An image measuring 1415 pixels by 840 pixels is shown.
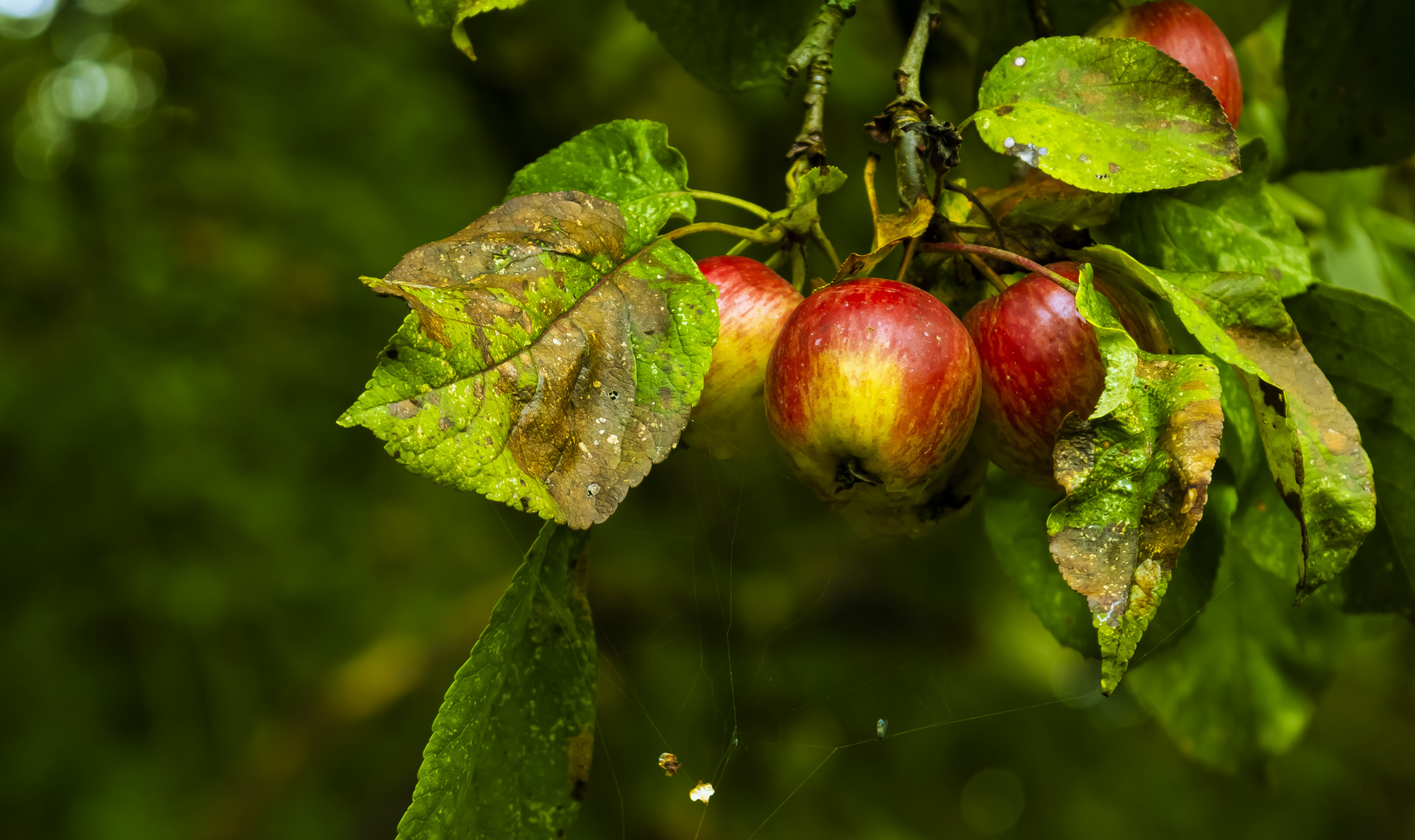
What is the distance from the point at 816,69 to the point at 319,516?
1.22 metres

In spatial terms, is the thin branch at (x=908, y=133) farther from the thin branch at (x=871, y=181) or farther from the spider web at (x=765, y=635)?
the spider web at (x=765, y=635)

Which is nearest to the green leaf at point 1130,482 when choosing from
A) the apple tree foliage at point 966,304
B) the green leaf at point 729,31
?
the apple tree foliage at point 966,304

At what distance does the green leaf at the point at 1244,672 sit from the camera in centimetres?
79

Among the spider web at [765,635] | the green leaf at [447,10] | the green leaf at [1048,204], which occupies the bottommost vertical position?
the spider web at [765,635]

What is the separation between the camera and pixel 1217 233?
1.74 feet

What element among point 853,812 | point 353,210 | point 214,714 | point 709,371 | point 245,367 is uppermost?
point 709,371

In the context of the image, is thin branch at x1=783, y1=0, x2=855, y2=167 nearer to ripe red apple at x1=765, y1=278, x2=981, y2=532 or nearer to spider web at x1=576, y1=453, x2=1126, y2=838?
ripe red apple at x1=765, y1=278, x2=981, y2=532

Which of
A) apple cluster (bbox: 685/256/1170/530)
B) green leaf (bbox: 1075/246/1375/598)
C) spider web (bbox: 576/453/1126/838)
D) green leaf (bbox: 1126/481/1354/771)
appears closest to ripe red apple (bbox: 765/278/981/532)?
apple cluster (bbox: 685/256/1170/530)

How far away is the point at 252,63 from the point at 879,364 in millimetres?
1312

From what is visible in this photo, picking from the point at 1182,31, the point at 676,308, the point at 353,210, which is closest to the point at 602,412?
the point at 676,308

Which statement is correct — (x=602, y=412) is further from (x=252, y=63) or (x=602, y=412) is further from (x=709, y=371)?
(x=252, y=63)

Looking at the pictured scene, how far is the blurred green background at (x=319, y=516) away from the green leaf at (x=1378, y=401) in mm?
→ 652

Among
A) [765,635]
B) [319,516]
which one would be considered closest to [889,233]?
[765,635]

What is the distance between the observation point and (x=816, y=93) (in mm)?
534
